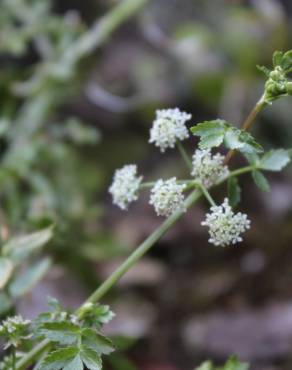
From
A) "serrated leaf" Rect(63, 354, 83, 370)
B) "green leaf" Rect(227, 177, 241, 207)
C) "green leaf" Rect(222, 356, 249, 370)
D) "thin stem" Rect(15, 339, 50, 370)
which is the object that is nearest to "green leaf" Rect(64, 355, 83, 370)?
"serrated leaf" Rect(63, 354, 83, 370)

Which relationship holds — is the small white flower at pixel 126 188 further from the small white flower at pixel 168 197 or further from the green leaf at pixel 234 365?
the green leaf at pixel 234 365

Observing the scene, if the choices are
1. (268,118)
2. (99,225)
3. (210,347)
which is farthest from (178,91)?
(210,347)

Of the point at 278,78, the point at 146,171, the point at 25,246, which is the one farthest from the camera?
the point at 146,171

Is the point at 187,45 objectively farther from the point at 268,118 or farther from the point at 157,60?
the point at 268,118

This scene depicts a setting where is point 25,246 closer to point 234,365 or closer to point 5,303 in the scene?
point 5,303

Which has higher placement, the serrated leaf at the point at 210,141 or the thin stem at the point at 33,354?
the serrated leaf at the point at 210,141

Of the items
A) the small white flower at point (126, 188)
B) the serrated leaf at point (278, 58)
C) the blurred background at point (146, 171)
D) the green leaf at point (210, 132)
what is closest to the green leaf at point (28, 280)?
the blurred background at point (146, 171)

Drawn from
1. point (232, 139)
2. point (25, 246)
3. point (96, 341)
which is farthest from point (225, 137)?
point (25, 246)
